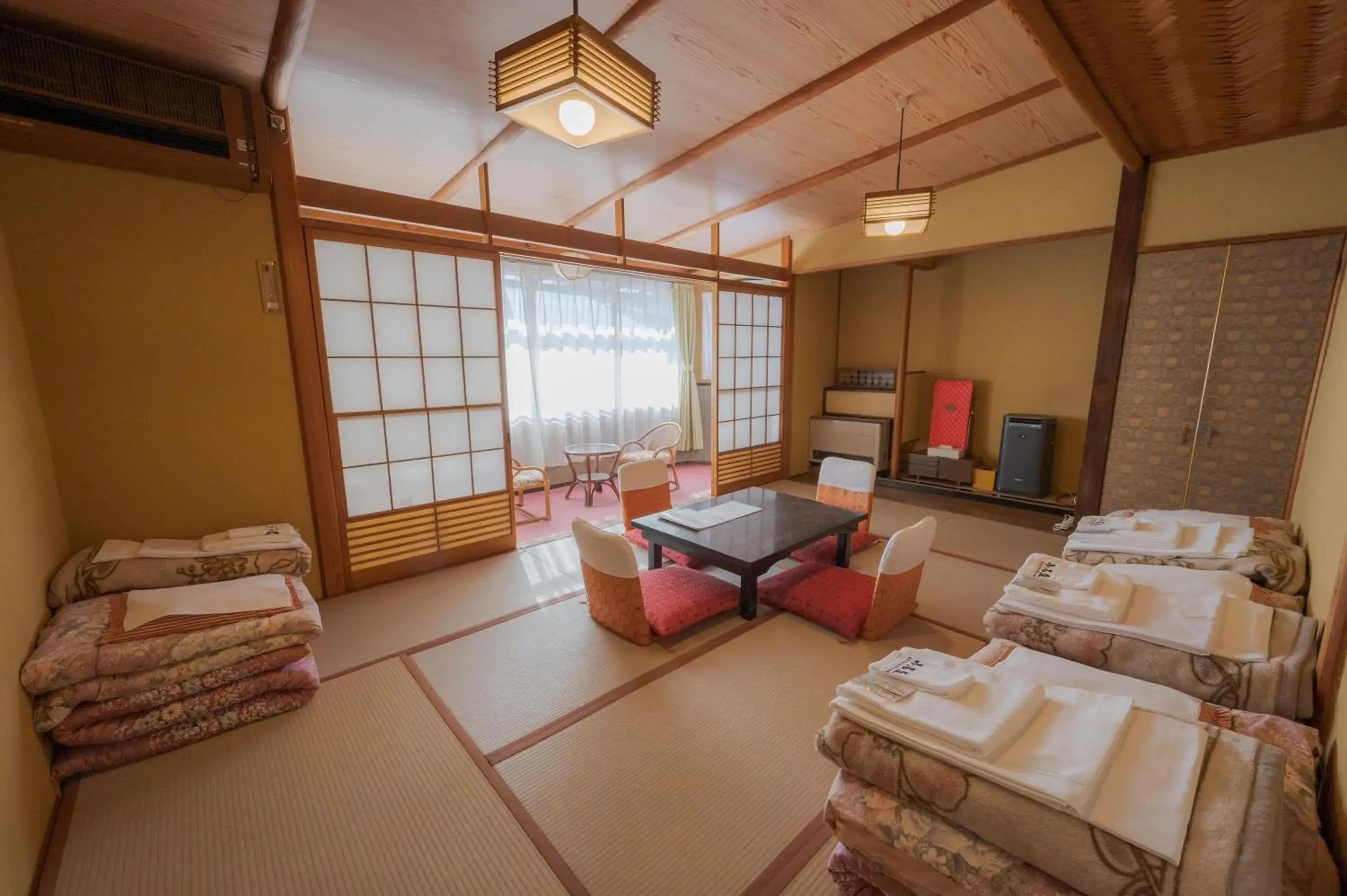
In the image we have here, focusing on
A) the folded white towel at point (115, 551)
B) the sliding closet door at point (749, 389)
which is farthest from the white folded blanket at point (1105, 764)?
the sliding closet door at point (749, 389)

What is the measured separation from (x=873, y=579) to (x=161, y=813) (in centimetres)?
308

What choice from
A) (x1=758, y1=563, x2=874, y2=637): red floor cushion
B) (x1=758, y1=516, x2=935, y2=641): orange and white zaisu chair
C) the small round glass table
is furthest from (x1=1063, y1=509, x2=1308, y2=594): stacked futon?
the small round glass table

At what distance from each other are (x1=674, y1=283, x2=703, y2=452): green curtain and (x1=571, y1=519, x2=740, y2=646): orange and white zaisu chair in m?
4.06

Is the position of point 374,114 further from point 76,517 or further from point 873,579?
point 873,579

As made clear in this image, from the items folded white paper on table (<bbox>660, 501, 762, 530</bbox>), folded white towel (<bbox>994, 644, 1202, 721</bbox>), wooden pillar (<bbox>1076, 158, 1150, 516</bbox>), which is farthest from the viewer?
wooden pillar (<bbox>1076, 158, 1150, 516</bbox>)

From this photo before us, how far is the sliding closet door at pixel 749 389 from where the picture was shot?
16.9 ft

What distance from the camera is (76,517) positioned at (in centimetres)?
235

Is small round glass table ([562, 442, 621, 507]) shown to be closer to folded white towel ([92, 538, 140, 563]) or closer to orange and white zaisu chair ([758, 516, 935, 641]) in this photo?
orange and white zaisu chair ([758, 516, 935, 641])

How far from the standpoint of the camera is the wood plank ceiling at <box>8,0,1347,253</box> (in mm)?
2008

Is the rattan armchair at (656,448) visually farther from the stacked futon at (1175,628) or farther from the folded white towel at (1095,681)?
the folded white towel at (1095,681)

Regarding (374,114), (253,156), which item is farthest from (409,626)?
(374,114)

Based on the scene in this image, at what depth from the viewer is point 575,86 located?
137 cm

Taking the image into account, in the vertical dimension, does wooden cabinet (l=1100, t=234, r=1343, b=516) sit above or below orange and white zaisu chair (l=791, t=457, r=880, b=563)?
above

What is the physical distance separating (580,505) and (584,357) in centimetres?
180
